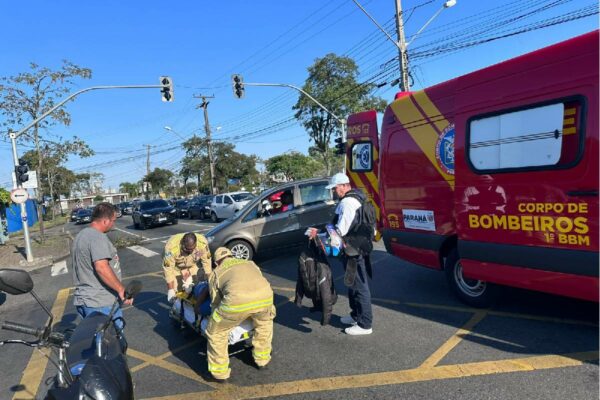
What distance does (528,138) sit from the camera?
4.05 metres

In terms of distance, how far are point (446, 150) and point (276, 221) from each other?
4.78 metres

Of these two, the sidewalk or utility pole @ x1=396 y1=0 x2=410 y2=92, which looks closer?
the sidewalk

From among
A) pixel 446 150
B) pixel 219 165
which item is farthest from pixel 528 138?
pixel 219 165

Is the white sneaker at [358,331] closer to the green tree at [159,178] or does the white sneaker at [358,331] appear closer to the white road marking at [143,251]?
the white road marking at [143,251]

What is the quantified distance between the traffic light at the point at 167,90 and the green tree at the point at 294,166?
127 ft

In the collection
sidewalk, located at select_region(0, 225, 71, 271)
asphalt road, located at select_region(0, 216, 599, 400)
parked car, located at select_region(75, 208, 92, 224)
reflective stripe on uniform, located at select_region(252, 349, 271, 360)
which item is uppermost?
reflective stripe on uniform, located at select_region(252, 349, 271, 360)

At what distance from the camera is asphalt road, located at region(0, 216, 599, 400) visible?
346cm

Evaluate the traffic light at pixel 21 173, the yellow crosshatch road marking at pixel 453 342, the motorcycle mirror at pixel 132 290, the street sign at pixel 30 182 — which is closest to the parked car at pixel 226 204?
the street sign at pixel 30 182

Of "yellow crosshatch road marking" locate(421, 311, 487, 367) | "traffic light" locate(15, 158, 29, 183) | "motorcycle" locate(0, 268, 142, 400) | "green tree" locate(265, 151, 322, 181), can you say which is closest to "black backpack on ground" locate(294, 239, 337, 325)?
"yellow crosshatch road marking" locate(421, 311, 487, 367)

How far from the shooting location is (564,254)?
3.79m

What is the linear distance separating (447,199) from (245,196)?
2008 cm

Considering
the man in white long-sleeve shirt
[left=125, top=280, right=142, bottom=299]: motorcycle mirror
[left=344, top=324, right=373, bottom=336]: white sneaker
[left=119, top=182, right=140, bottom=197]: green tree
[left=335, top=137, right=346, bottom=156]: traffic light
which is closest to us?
[left=125, top=280, right=142, bottom=299]: motorcycle mirror

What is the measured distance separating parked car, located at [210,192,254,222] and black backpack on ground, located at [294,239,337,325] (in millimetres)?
18357

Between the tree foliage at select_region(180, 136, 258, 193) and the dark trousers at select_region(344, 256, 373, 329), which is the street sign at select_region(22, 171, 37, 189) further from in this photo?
the tree foliage at select_region(180, 136, 258, 193)
